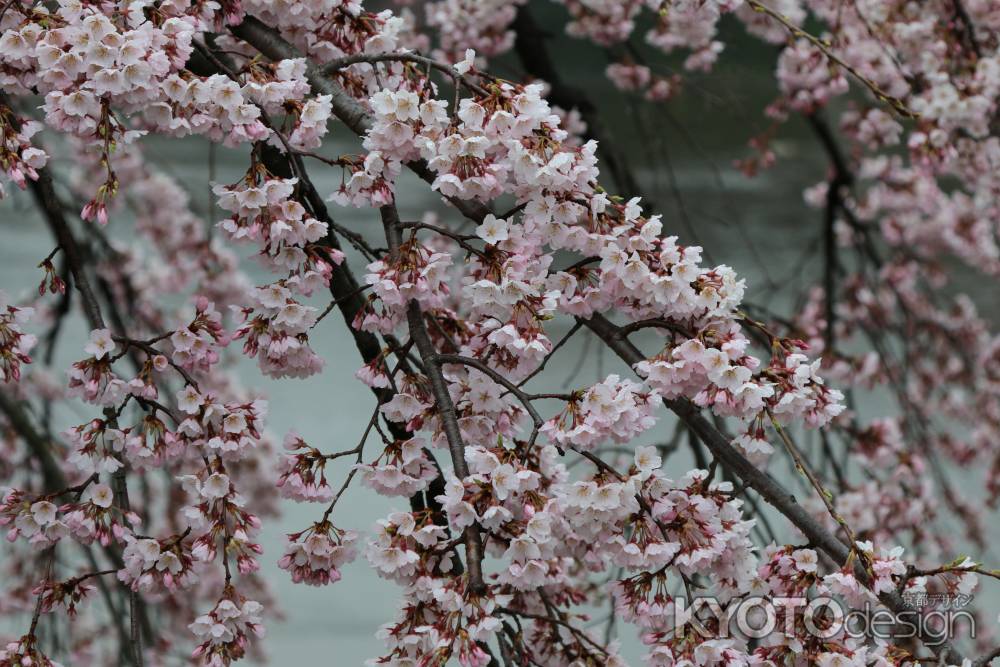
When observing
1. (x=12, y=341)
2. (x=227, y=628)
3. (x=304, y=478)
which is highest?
(x=12, y=341)

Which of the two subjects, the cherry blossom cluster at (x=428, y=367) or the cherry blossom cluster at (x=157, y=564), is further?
the cherry blossom cluster at (x=157, y=564)

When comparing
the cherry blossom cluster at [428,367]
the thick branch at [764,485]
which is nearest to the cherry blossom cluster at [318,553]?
the cherry blossom cluster at [428,367]

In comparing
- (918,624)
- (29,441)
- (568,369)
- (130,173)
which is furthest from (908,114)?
(568,369)

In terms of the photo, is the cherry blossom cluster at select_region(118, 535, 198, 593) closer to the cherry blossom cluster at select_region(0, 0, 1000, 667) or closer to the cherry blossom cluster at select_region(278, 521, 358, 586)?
the cherry blossom cluster at select_region(0, 0, 1000, 667)

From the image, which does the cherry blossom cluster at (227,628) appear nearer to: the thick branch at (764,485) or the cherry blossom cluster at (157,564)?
the cherry blossom cluster at (157,564)

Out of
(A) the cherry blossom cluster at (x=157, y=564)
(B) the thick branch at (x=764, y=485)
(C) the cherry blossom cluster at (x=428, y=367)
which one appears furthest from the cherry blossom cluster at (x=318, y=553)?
(B) the thick branch at (x=764, y=485)

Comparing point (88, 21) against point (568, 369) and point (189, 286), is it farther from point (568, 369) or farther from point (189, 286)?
point (568, 369)

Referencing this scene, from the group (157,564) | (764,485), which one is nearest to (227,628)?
(157,564)

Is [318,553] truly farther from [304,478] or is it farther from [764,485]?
[764,485]

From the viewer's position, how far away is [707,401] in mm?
1264

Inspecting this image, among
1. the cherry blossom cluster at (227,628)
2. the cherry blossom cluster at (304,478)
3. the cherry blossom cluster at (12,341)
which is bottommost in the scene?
the cherry blossom cluster at (227,628)

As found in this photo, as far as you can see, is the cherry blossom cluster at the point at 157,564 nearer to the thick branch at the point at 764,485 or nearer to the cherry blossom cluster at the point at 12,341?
the cherry blossom cluster at the point at 12,341

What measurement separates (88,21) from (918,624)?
1.08m

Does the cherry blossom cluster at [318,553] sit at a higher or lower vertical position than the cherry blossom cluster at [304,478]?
lower
